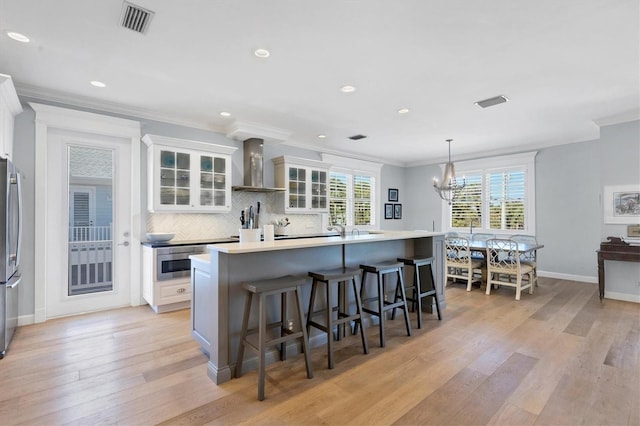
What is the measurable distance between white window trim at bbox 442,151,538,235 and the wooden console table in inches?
74.0

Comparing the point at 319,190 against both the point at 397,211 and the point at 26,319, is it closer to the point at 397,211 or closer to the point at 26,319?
the point at 397,211

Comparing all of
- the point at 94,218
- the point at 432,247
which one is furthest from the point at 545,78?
the point at 94,218

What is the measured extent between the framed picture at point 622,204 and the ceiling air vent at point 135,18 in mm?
6054

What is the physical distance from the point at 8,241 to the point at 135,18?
7.37ft

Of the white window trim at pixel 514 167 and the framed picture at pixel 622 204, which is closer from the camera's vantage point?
the framed picture at pixel 622 204

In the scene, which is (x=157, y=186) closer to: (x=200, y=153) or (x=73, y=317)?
(x=200, y=153)

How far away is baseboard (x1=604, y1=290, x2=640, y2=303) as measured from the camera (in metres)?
4.53

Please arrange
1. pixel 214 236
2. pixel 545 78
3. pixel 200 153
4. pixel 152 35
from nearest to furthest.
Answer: pixel 152 35, pixel 545 78, pixel 200 153, pixel 214 236

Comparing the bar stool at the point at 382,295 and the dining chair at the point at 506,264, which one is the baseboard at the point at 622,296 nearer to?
the dining chair at the point at 506,264

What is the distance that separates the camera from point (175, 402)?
2170mm

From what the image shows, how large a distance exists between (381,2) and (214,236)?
13.2 feet

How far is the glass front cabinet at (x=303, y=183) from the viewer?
5695mm

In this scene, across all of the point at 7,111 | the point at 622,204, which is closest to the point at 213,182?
the point at 7,111

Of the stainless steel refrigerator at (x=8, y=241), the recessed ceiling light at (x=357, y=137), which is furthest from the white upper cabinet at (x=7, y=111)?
the recessed ceiling light at (x=357, y=137)
